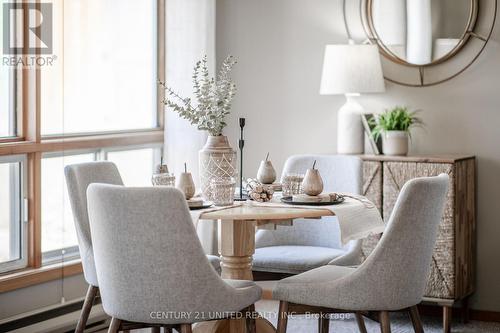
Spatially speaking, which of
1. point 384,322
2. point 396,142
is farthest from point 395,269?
point 396,142

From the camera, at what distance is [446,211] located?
171 inches

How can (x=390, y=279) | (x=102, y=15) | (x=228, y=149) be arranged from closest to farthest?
(x=390, y=279) < (x=228, y=149) < (x=102, y=15)

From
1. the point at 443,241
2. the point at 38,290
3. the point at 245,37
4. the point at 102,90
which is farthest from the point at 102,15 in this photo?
the point at 443,241

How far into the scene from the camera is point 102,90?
466 centimetres

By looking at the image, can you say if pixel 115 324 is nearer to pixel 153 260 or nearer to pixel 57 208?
pixel 153 260

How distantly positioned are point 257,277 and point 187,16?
186 centimetres

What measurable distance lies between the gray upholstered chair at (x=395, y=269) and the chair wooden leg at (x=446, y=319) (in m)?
1.40

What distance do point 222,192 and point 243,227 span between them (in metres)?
0.18

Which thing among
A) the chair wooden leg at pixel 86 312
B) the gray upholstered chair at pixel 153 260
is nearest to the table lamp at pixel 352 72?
the chair wooden leg at pixel 86 312

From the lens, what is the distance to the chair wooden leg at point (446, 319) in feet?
14.2

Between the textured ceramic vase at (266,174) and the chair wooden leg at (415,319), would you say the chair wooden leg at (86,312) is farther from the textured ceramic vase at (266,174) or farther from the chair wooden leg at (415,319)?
the chair wooden leg at (415,319)

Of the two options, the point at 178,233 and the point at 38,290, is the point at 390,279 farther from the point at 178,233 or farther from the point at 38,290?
the point at 38,290

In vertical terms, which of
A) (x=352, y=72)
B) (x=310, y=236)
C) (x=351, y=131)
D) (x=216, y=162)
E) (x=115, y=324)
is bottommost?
(x=115, y=324)

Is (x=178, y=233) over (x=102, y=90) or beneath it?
beneath
